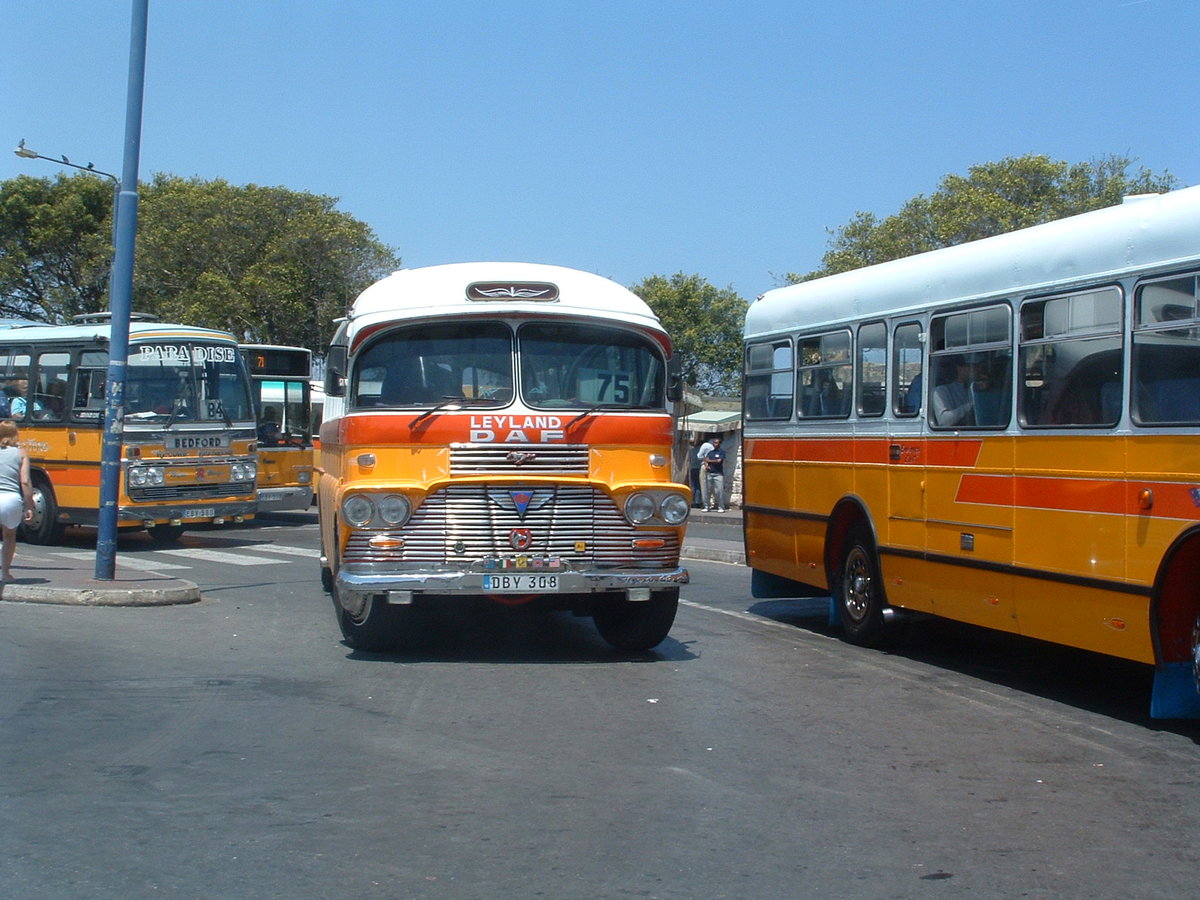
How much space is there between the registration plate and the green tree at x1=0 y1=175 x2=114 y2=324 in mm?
44896

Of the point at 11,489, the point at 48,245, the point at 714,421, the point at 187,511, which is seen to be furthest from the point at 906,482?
the point at 48,245

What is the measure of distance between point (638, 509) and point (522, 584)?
102 centimetres

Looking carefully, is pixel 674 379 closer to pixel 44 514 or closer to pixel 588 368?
pixel 588 368

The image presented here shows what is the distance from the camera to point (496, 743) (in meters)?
7.51

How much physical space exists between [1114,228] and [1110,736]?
10.1ft

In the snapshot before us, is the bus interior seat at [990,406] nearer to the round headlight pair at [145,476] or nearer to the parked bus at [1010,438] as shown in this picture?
the parked bus at [1010,438]

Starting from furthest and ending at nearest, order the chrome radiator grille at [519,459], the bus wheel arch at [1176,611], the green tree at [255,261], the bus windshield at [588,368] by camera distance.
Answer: the green tree at [255,261], the bus windshield at [588,368], the chrome radiator grille at [519,459], the bus wheel arch at [1176,611]

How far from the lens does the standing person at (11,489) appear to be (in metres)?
13.2

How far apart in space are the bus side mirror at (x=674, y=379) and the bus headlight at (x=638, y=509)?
103 cm

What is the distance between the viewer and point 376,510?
9547 millimetres

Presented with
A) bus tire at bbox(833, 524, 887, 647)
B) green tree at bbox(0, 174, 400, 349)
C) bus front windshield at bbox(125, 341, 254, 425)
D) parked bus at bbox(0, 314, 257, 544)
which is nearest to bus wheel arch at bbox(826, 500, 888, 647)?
bus tire at bbox(833, 524, 887, 647)

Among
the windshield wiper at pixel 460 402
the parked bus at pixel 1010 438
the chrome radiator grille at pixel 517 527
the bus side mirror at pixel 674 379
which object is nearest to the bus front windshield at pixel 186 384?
the parked bus at pixel 1010 438

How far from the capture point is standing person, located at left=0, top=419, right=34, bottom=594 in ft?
43.3

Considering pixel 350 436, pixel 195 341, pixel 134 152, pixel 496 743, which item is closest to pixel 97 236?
pixel 195 341
